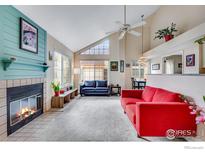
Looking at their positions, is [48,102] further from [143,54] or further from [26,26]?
[143,54]

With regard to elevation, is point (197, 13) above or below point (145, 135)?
above

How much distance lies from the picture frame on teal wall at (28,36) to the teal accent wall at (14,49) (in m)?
0.08

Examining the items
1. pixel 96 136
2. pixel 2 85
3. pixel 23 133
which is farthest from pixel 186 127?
pixel 2 85

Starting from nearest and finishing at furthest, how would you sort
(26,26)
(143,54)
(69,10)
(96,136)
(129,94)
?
1. (96,136)
2. (26,26)
3. (69,10)
4. (129,94)
5. (143,54)

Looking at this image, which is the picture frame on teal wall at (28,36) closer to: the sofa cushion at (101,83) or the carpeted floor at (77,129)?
the carpeted floor at (77,129)

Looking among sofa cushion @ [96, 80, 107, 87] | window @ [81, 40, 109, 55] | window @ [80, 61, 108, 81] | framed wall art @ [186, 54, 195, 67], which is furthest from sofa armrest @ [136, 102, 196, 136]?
window @ [81, 40, 109, 55]

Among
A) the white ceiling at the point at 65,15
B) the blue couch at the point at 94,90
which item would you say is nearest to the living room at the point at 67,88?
the white ceiling at the point at 65,15

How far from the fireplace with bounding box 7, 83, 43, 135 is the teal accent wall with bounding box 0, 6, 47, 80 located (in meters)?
0.30

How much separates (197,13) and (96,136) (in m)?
4.24

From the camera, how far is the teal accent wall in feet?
→ 9.01

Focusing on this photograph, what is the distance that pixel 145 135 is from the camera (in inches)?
103

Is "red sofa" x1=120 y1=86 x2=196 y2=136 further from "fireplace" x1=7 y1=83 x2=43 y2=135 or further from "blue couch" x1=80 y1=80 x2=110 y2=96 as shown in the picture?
"blue couch" x1=80 y1=80 x2=110 y2=96

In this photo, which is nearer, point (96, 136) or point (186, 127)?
point (186, 127)

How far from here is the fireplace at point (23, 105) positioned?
2967mm
